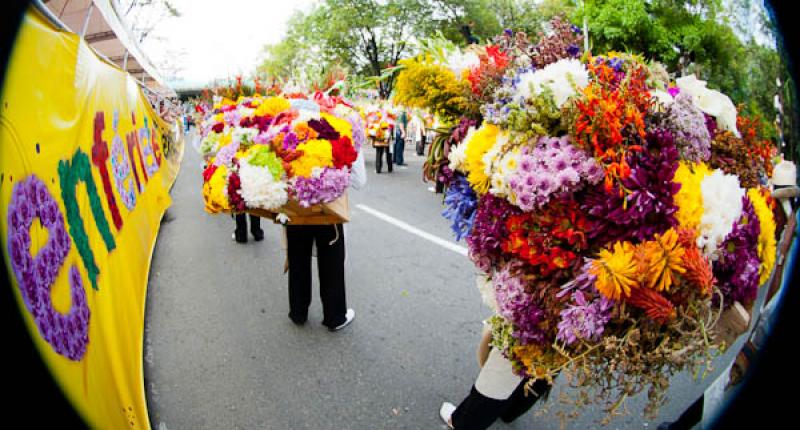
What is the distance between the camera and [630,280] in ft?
4.82

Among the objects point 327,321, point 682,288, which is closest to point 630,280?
point 682,288

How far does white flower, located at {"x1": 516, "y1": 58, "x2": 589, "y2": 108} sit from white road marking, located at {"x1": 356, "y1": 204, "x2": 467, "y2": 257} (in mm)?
3871

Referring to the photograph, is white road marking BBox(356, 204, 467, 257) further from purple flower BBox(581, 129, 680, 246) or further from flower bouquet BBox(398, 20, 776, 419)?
purple flower BBox(581, 129, 680, 246)

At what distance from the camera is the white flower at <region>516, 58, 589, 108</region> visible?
1.68 meters

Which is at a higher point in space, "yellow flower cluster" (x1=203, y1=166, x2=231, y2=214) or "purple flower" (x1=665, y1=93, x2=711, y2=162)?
"purple flower" (x1=665, y1=93, x2=711, y2=162)

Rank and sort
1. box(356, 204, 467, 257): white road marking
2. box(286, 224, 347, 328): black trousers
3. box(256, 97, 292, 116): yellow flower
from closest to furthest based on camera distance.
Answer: box(256, 97, 292, 116): yellow flower < box(286, 224, 347, 328): black trousers < box(356, 204, 467, 257): white road marking

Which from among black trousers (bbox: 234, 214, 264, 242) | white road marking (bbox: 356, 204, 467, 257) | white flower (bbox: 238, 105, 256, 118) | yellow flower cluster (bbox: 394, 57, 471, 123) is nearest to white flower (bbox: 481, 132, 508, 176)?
yellow flower cluster (bbox: 394, 57, 471, 123)

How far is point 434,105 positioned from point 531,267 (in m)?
0.91

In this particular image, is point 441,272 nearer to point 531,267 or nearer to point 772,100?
point 531,267

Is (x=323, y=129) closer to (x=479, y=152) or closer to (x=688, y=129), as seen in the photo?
(x=479, y=152)

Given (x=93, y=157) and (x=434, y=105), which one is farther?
(x=93, y=157)

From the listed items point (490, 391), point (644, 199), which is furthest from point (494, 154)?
point (490, 391)

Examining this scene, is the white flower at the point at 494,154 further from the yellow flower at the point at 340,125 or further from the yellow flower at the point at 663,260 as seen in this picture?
the yellow flower at the point at 340,125

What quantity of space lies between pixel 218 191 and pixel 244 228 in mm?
3396
